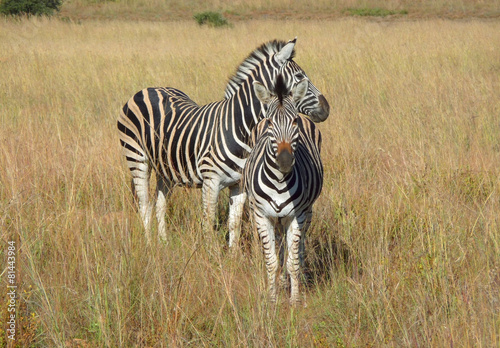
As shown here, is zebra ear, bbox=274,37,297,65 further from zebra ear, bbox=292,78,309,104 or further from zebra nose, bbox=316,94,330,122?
zebra ear, bbox=292,78,309,104

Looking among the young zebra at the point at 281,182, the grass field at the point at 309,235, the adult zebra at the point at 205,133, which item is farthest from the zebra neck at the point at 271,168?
the adult zebra at the point at 205,133

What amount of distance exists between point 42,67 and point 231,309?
8.62 meters

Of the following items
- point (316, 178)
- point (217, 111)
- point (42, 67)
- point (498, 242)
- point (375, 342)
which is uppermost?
point (42, 67)

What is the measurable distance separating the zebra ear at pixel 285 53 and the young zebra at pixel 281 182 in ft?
2.63

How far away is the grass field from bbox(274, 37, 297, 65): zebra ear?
1198mm

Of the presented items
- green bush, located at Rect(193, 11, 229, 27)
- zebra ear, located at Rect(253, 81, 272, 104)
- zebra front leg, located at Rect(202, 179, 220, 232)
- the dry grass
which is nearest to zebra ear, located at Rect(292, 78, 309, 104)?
zebra ear, located at Rect(253, 81, 272, 104)

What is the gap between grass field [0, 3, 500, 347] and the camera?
9.52 feet

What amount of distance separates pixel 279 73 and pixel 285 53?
249mm

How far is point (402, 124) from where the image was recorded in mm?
6707

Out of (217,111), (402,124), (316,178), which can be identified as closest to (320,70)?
(402,124)

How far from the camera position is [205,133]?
175 inches

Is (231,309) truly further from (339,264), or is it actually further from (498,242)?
(498,242)

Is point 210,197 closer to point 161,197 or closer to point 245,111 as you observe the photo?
point 245,111

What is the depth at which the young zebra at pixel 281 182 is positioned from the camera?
10.7 feet
